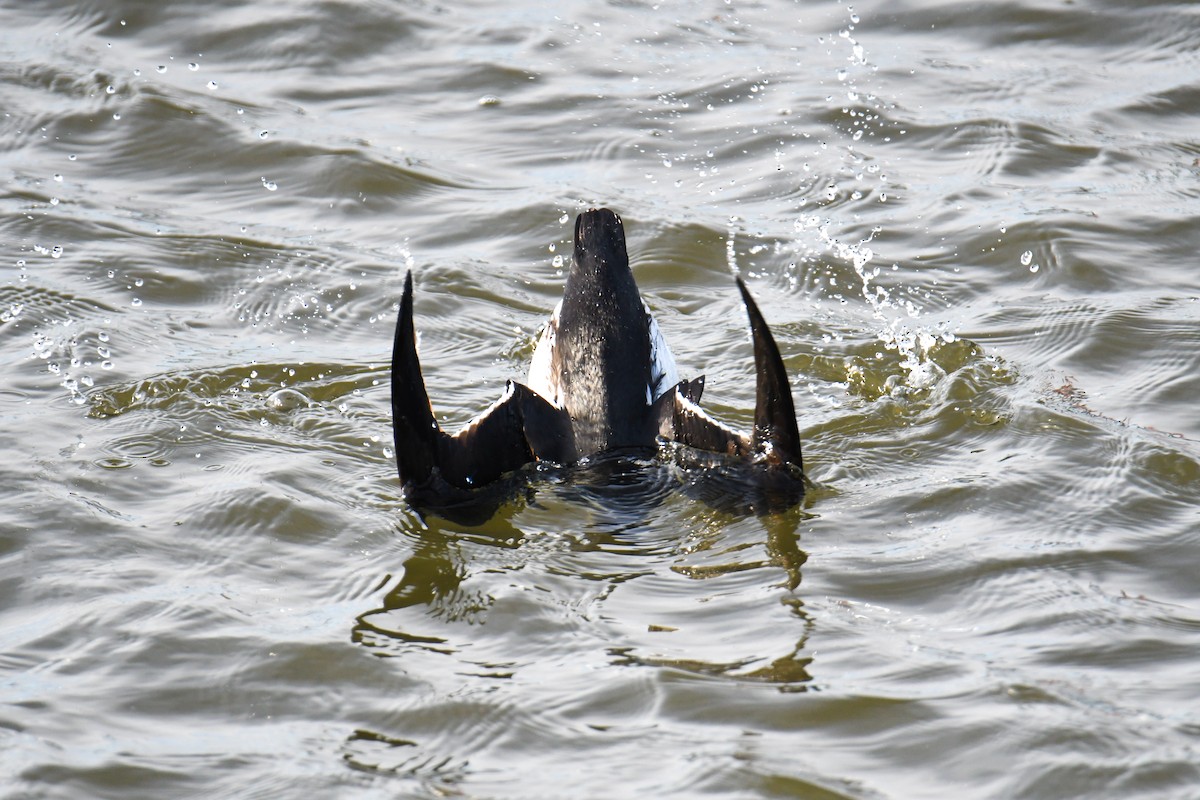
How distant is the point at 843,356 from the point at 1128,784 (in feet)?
10.3

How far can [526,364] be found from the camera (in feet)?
22.4

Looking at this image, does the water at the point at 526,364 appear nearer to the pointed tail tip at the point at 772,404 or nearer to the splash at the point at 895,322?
the splash at the point at 895,322

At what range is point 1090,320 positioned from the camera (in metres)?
6.91

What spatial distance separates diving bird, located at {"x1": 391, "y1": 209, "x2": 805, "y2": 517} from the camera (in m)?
5.03

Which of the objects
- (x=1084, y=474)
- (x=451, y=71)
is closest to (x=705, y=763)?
(x=1084, y=474)

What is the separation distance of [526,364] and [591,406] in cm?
127

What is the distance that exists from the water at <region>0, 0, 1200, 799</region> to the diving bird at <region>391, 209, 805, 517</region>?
17 cm

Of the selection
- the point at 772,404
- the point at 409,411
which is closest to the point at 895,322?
the point at 772,404

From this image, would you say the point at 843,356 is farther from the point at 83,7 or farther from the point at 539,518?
the point at 83,7

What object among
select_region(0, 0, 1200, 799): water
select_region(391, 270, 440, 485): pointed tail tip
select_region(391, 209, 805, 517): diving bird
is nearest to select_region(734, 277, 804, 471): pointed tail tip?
select_region(391, 209, 805, 517): diving bird

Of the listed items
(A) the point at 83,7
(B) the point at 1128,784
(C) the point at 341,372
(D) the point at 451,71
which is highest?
(A) the point at 83,7

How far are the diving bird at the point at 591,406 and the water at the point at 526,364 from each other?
0.56 ft

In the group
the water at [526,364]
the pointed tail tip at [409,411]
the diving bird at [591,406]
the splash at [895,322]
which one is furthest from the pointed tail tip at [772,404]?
the splash at [895,322]

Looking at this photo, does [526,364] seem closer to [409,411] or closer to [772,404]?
[409,411]
